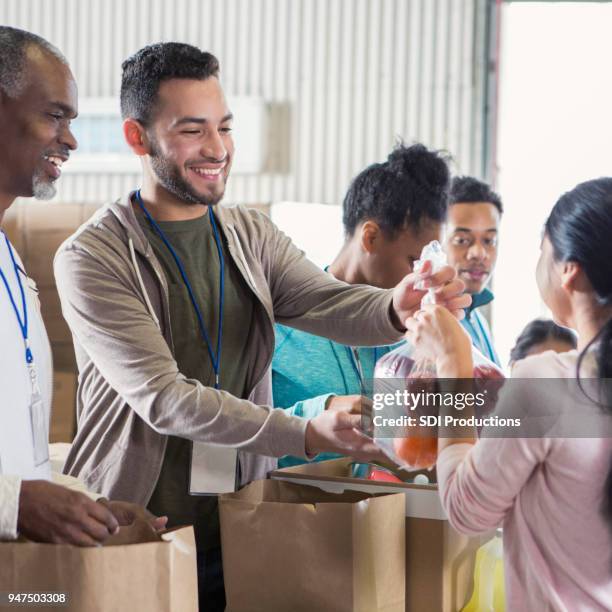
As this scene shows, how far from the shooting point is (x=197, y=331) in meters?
1.54

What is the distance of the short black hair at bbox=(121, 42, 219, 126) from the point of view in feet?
5.17

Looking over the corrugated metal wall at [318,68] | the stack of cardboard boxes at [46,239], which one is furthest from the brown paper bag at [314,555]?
the corrugated metal wall at [318,68]

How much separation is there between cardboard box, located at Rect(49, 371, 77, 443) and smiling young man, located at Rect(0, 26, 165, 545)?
7.07 ft

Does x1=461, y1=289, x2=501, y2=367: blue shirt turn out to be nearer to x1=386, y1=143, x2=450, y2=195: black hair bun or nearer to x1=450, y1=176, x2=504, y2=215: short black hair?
x1=386, y1=143, x2=450, y2=195: black hair bun

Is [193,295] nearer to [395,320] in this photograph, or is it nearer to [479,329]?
[395,320]

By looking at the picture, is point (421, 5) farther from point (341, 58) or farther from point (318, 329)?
point (318, 329)

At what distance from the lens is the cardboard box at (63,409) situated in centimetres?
347

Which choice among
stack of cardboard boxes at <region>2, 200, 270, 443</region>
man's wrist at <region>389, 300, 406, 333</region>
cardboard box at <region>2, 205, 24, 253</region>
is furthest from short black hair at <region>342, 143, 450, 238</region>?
cardboard box at <region>2, 205, 24, 253</region>

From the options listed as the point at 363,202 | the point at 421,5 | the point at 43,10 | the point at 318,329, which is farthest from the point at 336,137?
the point at 318,329

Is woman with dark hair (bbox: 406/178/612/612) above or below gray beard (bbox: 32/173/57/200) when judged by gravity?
below

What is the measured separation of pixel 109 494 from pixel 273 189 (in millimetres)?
2722

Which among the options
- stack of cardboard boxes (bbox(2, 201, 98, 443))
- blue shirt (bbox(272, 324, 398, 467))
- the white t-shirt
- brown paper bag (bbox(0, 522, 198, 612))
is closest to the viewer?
brown paper bag (bbox(0, 522, 198, 612))

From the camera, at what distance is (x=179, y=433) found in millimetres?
1389

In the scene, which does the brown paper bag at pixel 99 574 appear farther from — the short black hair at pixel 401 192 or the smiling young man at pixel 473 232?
the smiling young man at pixel 473 232
